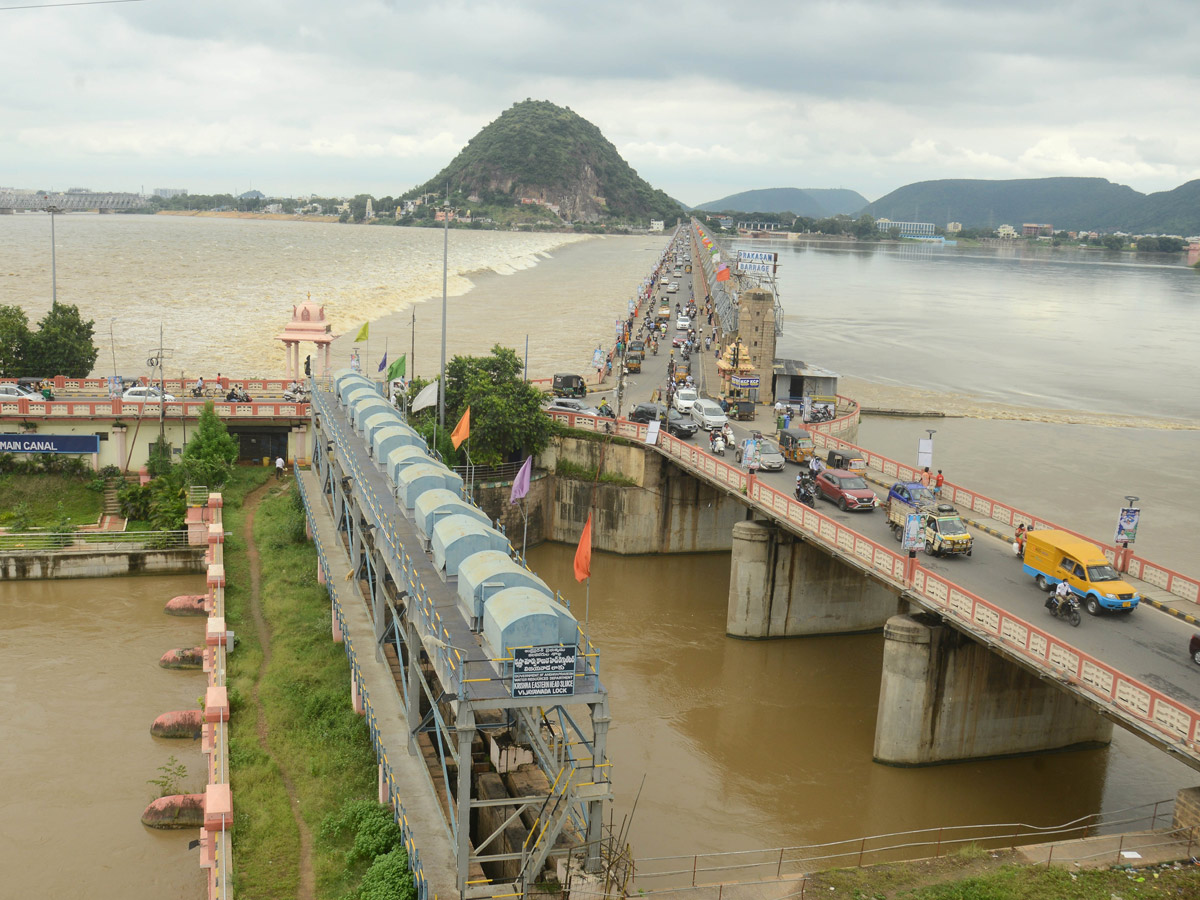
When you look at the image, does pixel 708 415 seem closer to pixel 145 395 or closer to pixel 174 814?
pixel 145 395

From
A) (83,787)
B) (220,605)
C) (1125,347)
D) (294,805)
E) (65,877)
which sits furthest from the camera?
(1125,347)

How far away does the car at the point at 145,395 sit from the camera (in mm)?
50469

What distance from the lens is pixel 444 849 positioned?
20578mm

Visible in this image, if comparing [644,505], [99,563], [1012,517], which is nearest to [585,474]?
[644,505]

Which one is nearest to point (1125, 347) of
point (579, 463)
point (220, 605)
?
point (579, 463)

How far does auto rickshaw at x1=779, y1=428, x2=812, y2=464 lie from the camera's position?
44562 millimetres

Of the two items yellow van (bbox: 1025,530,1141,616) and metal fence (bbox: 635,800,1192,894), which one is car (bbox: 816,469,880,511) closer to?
yellow van (bbox: 1025,530,1141,616)

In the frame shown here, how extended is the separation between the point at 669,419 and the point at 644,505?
4938 mm

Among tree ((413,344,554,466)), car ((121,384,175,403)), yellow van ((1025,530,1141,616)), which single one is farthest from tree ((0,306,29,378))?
A: yellow van ((1025,530,1141,616))

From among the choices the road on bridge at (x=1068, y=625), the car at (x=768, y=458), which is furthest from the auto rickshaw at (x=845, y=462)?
the car at (x=768, y=458)

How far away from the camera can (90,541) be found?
41.8 m

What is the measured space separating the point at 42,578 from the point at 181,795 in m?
19.3

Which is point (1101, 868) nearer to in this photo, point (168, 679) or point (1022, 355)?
point (168, 679)

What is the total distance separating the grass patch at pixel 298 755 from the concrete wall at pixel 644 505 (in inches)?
557
